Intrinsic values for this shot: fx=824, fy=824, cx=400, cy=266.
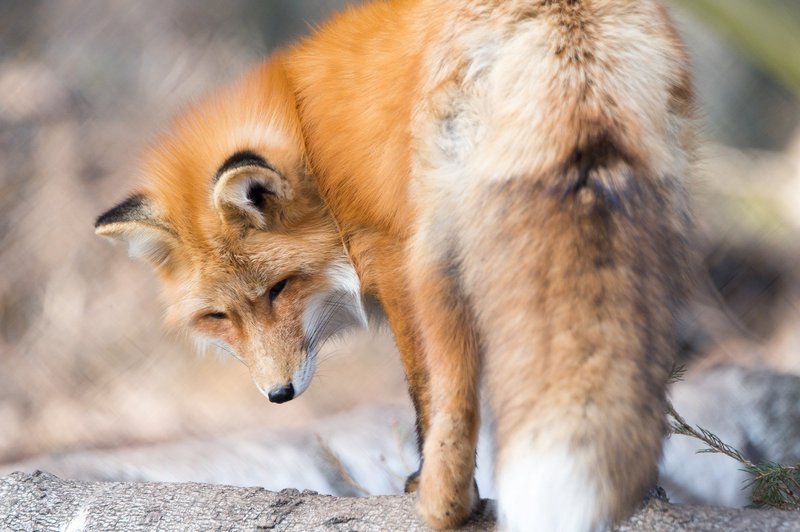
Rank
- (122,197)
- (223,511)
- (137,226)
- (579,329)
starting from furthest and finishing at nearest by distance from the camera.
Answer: (122,197) < (137,226) < (223,511) < (579,329)

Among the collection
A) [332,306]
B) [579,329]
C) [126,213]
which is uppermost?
[579,329]

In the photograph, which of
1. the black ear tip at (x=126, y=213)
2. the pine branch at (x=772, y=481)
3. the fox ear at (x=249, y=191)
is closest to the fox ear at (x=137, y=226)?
the black ear tip at (x=126, y=213)

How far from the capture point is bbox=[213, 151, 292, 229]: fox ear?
7.34 ft

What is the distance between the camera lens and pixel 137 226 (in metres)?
2.39

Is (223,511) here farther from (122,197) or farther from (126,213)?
(122,197)

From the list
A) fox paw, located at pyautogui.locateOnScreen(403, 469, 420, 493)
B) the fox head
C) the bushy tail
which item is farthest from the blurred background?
the bushy tail

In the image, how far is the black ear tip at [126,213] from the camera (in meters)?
2.40

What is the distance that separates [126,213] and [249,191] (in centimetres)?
41

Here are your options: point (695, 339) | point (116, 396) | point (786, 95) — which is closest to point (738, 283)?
Result: point (695, 339)

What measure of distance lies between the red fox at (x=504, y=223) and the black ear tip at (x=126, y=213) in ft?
0.03

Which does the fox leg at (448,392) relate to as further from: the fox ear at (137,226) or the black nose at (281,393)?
the fox ear at (137,226)

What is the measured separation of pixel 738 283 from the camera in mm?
3482

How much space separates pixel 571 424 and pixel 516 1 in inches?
34.7

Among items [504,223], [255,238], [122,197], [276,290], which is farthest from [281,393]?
[122,197]
